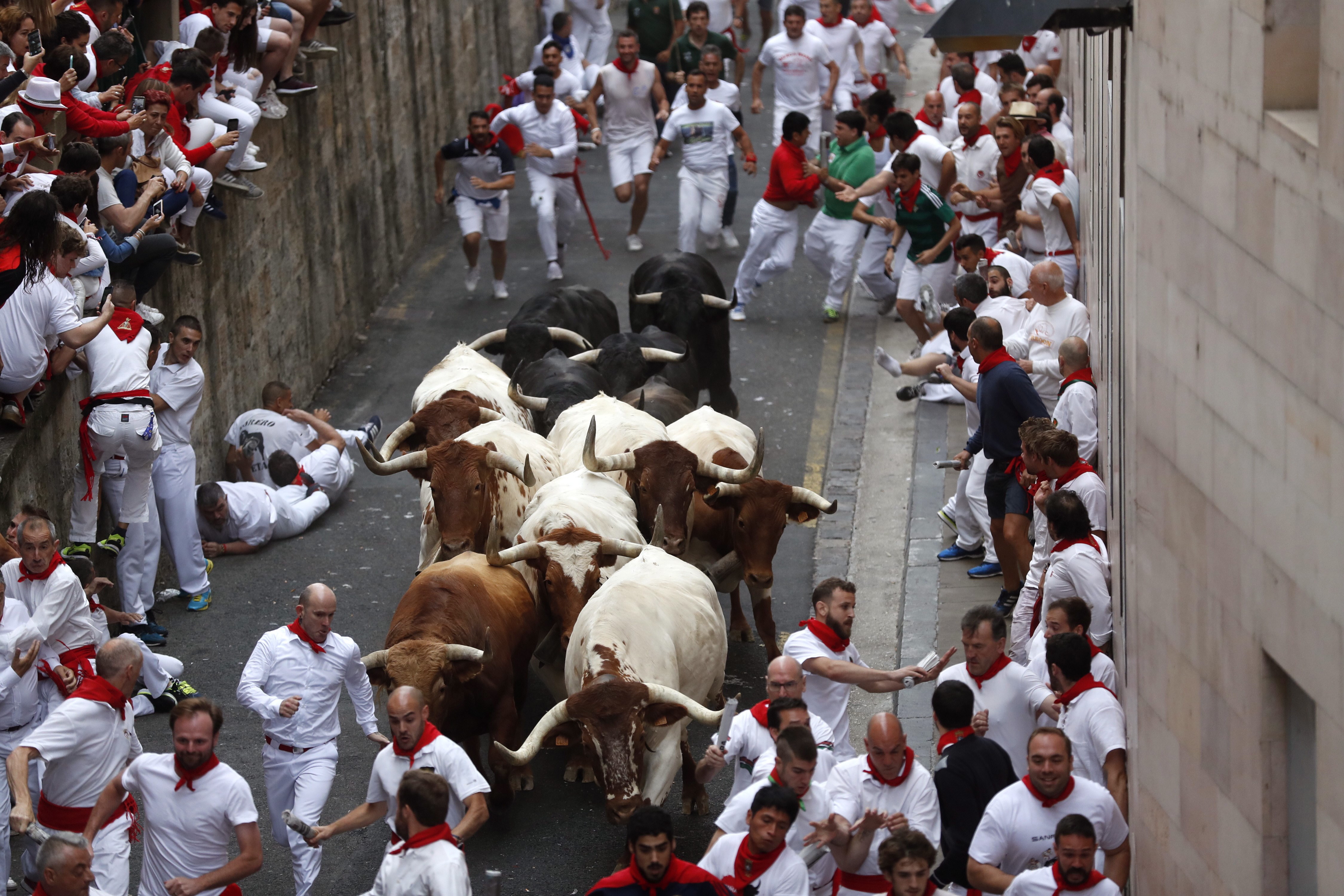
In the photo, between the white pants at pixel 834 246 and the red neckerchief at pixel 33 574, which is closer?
the red neckerchief at pixel 33 574

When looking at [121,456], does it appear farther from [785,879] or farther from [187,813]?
[785,879]

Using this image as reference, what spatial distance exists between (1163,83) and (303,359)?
407 inches

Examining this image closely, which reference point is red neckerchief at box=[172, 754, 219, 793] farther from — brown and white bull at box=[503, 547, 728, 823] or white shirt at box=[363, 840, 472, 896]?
brown and white bull at box=[503, 547, 728, 823]

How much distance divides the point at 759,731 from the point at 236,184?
8071mm

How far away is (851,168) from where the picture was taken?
16.1m

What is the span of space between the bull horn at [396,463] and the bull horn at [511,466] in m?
0.47

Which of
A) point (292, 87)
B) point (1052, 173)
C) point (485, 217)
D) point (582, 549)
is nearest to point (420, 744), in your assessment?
point (582, 549)

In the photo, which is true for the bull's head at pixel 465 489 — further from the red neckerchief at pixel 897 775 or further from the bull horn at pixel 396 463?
the red neckerchief at pixel 897 775

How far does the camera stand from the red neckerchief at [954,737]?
23.6ft

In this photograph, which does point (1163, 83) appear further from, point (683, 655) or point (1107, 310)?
point (683, 655)

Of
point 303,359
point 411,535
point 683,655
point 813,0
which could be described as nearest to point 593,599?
point 683,655

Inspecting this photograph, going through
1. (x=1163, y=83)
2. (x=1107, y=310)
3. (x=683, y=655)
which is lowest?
(x=683, y=655)

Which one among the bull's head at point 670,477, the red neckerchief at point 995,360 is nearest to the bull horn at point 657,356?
the bull's head at point 670,477

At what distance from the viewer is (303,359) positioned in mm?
15734
